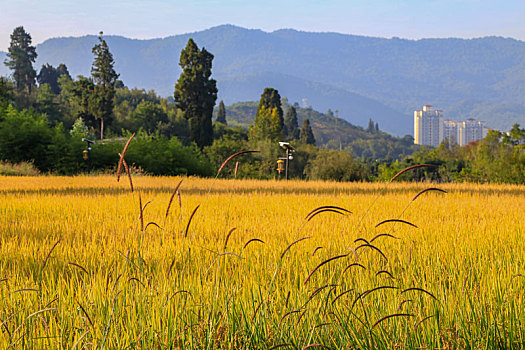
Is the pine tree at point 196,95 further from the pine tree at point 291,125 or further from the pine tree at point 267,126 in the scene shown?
the pine tree at point 291,125

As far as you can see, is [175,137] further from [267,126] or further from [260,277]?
[260,277]

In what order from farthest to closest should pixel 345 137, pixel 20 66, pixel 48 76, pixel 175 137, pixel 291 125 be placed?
pixel 345 137 → pixel 48 76 → pixel 291 125 → pixel 20 66 → pixel 175 137

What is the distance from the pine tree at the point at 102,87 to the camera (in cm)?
4478

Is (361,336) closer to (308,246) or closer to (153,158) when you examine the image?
(308,246)

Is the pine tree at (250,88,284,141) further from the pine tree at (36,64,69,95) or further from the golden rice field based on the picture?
the pine tree at (36,64,69,95)

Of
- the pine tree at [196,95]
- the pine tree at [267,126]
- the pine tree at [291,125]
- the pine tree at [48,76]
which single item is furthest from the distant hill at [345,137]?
the pine tree at [196,95]

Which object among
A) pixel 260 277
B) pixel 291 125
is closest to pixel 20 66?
pixel 291 125

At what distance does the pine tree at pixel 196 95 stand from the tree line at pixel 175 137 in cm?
8

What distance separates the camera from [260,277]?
148 inches

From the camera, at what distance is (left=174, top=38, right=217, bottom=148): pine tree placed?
40250mm

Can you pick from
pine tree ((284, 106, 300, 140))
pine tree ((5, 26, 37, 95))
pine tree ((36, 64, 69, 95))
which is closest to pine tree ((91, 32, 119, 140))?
pine tree ((5, 26, 37, 95))

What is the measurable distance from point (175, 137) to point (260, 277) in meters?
24.7

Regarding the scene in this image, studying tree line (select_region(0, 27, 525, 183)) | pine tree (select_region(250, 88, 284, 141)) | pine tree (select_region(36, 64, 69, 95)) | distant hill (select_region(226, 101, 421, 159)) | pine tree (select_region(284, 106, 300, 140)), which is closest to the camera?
tree line (select_region(0, 27, 525, 183))

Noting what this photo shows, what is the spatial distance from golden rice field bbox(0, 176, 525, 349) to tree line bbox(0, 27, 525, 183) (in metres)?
13.9
